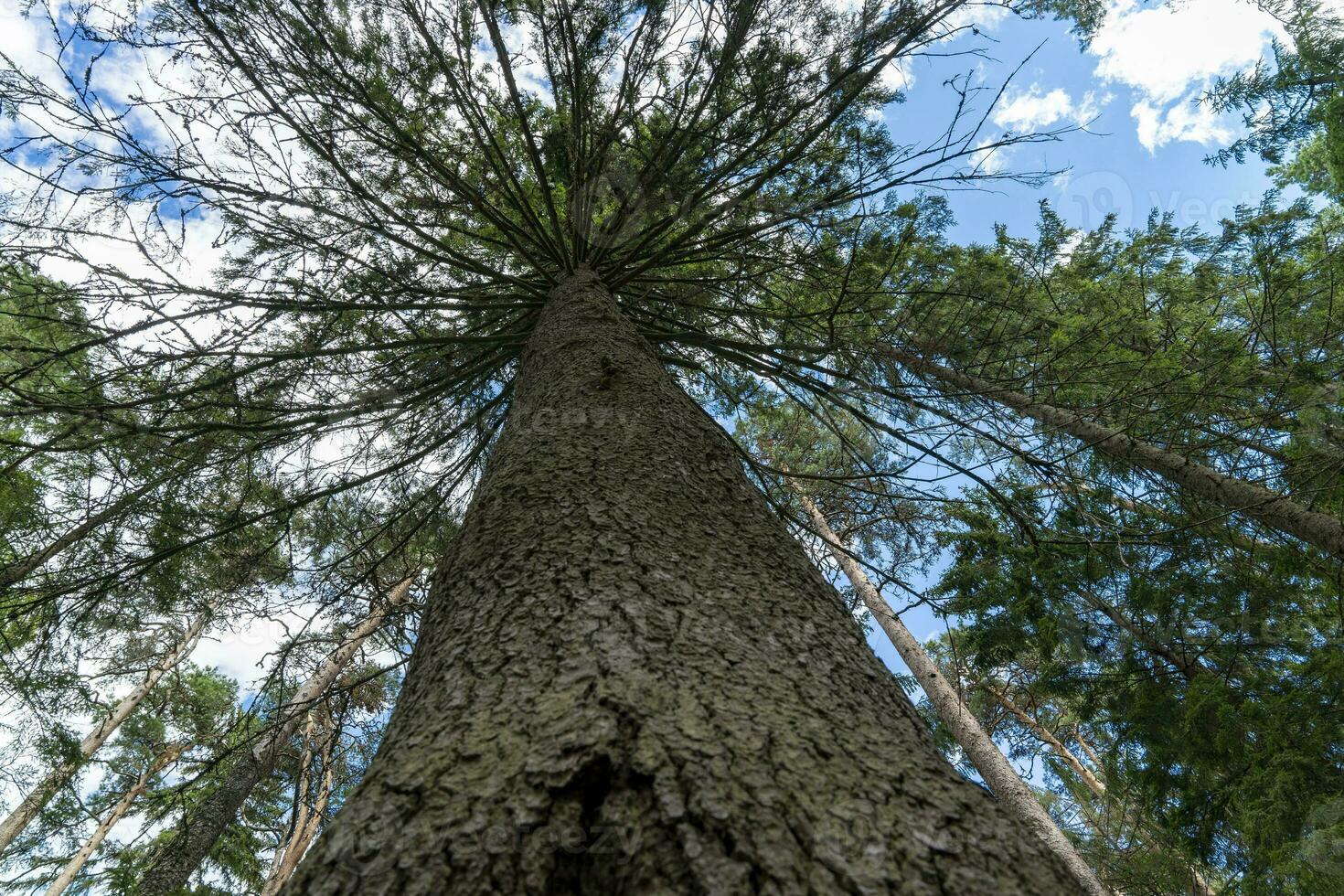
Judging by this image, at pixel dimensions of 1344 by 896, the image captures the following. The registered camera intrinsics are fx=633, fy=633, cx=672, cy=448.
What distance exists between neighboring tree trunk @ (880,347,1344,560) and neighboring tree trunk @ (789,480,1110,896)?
4.55 ft

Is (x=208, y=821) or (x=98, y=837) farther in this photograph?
(x=98, y=837)

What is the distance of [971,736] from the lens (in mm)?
5938

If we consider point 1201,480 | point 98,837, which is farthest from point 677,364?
point 98,837

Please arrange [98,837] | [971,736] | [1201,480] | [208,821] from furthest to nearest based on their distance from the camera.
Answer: [98,837]
[971,736]
[1201,480]
[208,821]

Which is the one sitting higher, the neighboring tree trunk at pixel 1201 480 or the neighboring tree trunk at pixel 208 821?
the neighboring tree trunk at pixel 208 821

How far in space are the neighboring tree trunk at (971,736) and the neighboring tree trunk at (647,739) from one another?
309 cm

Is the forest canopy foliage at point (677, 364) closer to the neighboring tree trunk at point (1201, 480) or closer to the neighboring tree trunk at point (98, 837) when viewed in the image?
the neighboring tree trunk at point (1201, 480)

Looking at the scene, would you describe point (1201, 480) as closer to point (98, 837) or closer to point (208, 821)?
point (208, 821)

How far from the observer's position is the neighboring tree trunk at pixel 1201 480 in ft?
11.6

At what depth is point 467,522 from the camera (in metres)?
1.67

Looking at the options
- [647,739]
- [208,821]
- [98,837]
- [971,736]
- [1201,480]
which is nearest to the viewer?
[647,739]

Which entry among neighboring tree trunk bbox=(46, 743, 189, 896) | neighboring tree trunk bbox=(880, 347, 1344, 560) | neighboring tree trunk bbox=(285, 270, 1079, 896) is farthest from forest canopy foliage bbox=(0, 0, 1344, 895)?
neighboring tree trunk bbox=(46, 743, 189, 896)

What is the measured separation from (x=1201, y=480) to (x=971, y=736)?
3086 millimetres

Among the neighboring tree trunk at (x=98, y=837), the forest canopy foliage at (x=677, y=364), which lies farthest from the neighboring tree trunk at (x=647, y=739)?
the neighboring tree trunk at (x=98, y=837)
